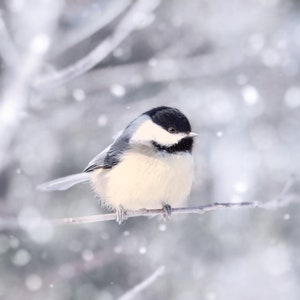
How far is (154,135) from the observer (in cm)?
175

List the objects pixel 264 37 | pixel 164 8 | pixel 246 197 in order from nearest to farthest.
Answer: pixel 246 197 < pixel 164 8 < pixel 264 37

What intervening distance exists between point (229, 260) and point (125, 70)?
4.65 feet

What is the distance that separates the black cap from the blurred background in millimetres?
835

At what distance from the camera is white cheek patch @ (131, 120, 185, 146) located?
171cm

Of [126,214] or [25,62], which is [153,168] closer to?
[126,214]

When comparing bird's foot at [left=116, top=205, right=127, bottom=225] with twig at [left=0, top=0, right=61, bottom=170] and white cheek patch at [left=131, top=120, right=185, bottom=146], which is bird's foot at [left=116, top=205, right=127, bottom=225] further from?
twig at [left=0, top=0, right=61, bottom=170]

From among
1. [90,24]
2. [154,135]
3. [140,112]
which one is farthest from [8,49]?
[154,135]

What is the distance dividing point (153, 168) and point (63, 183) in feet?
0.91

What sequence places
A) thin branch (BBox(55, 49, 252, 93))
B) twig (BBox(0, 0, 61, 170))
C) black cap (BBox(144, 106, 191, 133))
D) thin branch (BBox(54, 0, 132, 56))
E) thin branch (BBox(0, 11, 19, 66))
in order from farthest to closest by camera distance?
1. thin branch (BBox(55, 49, 252, 93))
2. thin branch (BBox(54, 0, 132, 56))
3. thin branch (BBox(0, 11, 19, 66))
4. twig (BBox(0, 0, 61, 170))
5. black cap (BBox(144, 106, 191, 133))

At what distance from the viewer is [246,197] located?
4332mm

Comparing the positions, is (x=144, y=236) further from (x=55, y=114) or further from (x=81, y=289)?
(x=55, y=114)

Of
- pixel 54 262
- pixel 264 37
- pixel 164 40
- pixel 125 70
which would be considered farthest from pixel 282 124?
pixel 54 262

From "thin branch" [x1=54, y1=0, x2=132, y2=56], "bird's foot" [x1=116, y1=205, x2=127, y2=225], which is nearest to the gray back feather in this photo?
"bird's foot" [x1=116, y1=205, x2=127, y2=225]

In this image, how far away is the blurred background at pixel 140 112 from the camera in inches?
137
